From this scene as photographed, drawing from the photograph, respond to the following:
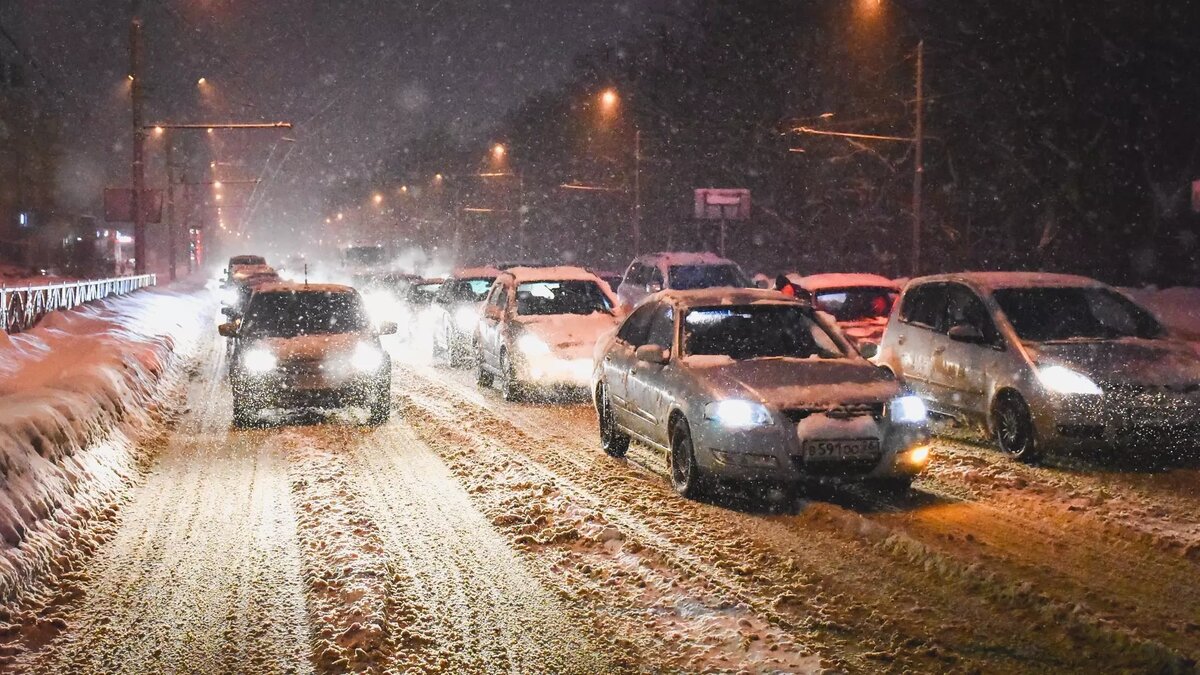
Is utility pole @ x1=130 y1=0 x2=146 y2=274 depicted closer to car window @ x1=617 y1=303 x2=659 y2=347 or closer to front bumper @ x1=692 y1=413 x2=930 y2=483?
car window @ x1=617 y1=303 x2=659 y2=347

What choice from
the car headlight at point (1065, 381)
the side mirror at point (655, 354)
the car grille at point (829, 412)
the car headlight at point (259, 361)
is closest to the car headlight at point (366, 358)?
the car headlight at point (259, 361)

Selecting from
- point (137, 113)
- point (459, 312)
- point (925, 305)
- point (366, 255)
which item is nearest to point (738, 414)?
point (925, 305)

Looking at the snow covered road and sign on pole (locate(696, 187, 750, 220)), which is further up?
sign on pole (locate(696, 187, 750, 220))

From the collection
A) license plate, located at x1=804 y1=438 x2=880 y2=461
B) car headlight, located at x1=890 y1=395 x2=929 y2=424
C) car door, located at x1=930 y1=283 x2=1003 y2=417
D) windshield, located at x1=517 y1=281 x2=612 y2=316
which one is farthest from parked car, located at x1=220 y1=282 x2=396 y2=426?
car headlight, located at x1=890 y1=395 x2=929 y2=424

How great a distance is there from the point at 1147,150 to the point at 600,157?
1464 inches

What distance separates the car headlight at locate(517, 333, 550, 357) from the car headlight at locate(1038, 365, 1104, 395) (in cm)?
702

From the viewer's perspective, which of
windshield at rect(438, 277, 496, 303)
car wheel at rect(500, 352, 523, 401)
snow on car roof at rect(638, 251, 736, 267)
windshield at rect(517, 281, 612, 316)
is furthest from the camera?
snow on car roof at rect(638, 251, 736, 267)

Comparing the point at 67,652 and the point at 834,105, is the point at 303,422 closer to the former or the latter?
the point at 67,652

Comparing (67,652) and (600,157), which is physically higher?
(600,157)

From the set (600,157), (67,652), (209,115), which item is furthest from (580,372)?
(600,157)

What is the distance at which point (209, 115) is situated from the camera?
50.8 m

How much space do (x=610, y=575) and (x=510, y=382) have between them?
923 cm

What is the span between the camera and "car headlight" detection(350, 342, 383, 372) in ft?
46.8

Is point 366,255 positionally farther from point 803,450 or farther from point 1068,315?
point 803,450
